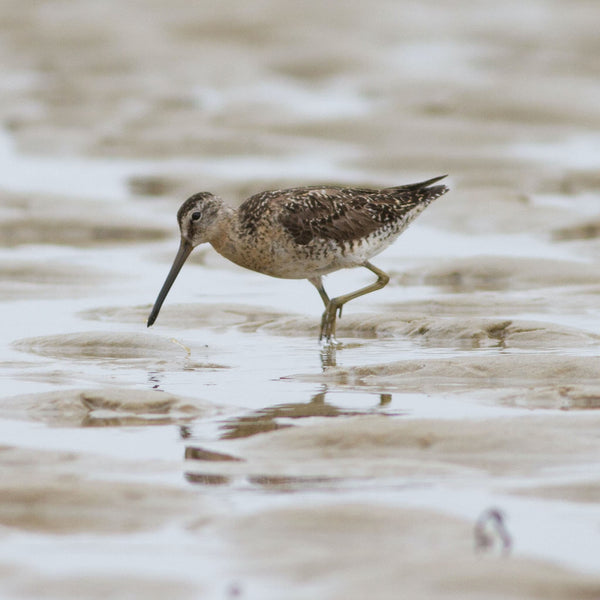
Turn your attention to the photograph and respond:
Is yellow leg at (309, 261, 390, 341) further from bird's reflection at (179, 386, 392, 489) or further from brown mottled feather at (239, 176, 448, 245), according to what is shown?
bird's reflection at (179, 386, 392, 489)

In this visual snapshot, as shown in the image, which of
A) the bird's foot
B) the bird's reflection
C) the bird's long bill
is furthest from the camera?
the bird's long bill

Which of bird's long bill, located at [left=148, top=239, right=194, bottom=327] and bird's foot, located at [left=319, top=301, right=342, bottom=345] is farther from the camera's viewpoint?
bird's long bill, located at [left=148, top=239, right=194, bottom=327]

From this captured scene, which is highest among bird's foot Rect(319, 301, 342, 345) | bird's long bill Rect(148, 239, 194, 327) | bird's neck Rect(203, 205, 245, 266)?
bird's neck Rect(203, 205, 245, 266)

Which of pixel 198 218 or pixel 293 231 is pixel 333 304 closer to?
pixel 293 231

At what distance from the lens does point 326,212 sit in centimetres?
806

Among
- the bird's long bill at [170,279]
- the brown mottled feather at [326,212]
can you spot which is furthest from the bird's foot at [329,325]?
the bird's long bill at [170,279]

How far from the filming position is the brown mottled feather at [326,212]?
793 centimetres

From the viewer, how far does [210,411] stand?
5.26 m

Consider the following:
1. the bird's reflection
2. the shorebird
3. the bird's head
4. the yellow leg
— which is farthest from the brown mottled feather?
the bird's reflection

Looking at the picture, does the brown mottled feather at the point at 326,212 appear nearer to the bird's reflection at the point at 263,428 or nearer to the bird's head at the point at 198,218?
the bird's head at the point at 198,218

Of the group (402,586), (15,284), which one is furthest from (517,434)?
(15,284)

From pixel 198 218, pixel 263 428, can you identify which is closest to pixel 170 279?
pixel 198 218

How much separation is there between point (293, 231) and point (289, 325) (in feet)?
1.96

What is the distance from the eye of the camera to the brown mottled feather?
7.93 meters
